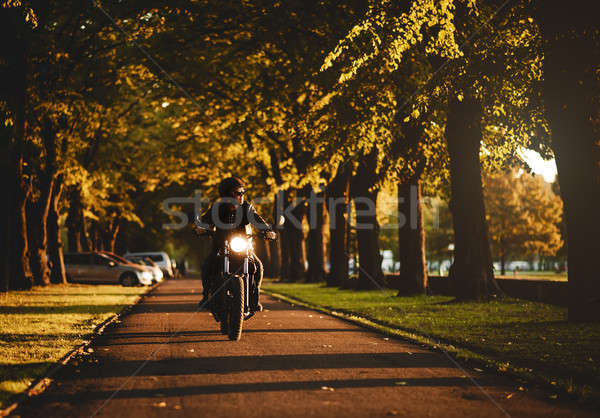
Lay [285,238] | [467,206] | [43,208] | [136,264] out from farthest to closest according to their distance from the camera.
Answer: [285,238], [136,264], [43,208], [467,206]

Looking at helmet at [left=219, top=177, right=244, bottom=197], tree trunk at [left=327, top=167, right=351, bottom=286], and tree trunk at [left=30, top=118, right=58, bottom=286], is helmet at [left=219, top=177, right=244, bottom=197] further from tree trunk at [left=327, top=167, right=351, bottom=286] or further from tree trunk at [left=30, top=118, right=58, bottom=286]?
tree trunk at [left=327, top=167, right=351, bottom=286]

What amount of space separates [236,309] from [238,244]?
2.79 feet

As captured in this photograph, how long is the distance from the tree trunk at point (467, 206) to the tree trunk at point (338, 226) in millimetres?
13089

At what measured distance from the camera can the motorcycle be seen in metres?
9.98

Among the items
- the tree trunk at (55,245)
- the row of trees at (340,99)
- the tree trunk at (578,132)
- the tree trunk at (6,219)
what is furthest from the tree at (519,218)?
the tree trunk at (578,132)

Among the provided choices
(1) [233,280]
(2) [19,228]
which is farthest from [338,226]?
(1) [233,280]

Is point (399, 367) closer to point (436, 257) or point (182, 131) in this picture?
point (182, 131)

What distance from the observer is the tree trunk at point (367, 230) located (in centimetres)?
2848

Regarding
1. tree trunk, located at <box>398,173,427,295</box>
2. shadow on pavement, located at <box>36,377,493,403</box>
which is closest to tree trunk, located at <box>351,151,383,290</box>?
tree trunk, located at <box>398,173,427,295</box>

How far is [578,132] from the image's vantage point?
516 inches

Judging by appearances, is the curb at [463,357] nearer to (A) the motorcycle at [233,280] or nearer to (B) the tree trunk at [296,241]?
(A) the motorcycle at [233,280]

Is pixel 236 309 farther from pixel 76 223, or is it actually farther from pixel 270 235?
pixel 76 223

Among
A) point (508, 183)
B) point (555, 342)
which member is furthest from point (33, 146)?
point (508, 183)

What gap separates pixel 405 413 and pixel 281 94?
16155 millimetres
